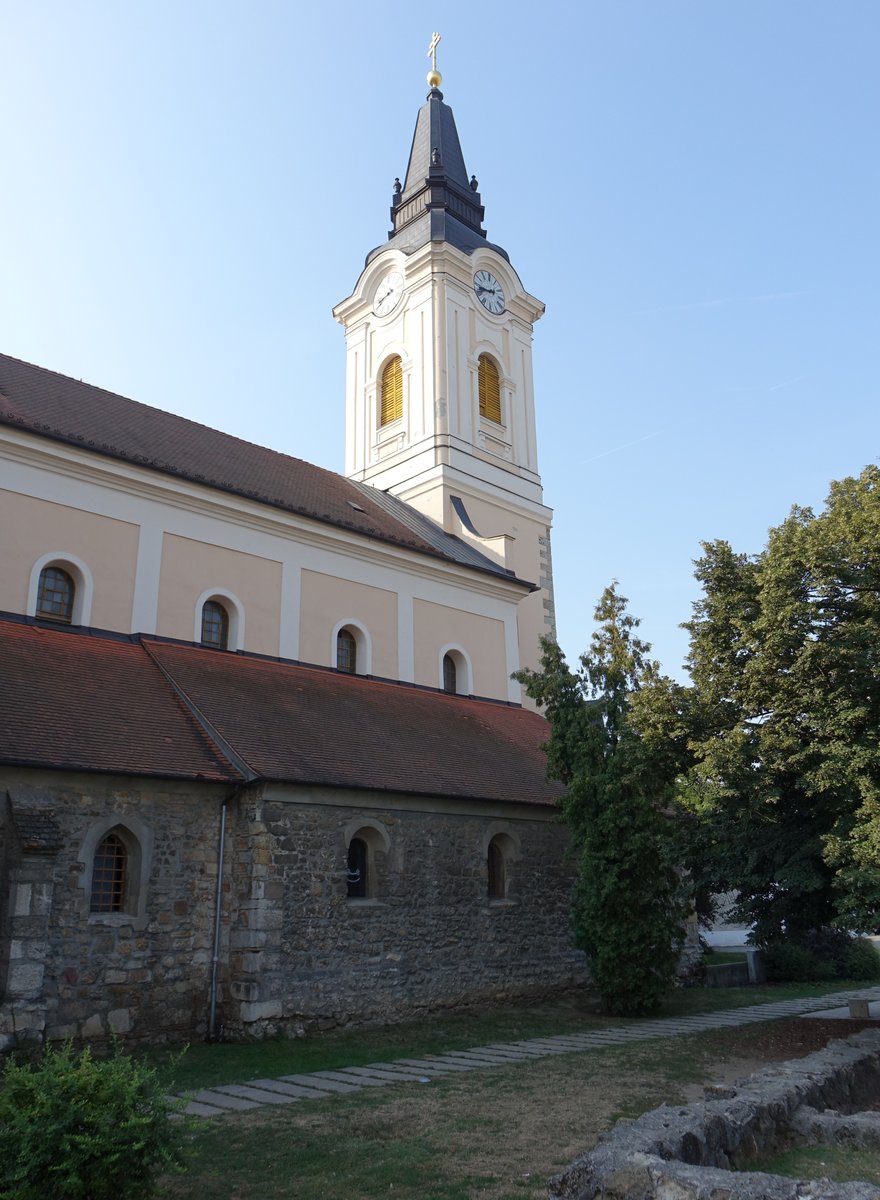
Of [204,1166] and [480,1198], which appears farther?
[204,1166]

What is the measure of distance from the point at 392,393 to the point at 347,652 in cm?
1239

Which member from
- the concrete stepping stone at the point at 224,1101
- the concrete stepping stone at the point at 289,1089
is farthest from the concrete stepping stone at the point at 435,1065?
the concrete stepping stone at the point at 224,1101

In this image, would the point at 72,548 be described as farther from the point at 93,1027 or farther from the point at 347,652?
the point at 93,1027

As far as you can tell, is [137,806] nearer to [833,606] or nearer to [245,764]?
[245,764]

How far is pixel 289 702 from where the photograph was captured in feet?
56.5

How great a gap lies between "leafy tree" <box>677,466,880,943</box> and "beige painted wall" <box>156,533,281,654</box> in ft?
29.0

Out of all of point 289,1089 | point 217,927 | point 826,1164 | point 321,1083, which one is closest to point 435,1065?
point 321,1083

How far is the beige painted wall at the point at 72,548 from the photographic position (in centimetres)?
1599

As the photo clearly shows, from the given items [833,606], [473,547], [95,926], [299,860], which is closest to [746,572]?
[833,606]

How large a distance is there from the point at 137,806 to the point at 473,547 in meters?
14.6

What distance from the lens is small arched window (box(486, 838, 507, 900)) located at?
57.4 feet

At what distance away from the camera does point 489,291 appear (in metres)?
31.8

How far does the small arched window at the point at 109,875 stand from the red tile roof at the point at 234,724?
3.89ft

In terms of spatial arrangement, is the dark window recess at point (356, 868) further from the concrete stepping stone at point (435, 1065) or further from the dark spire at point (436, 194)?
the dark spire at point (436, 194)
